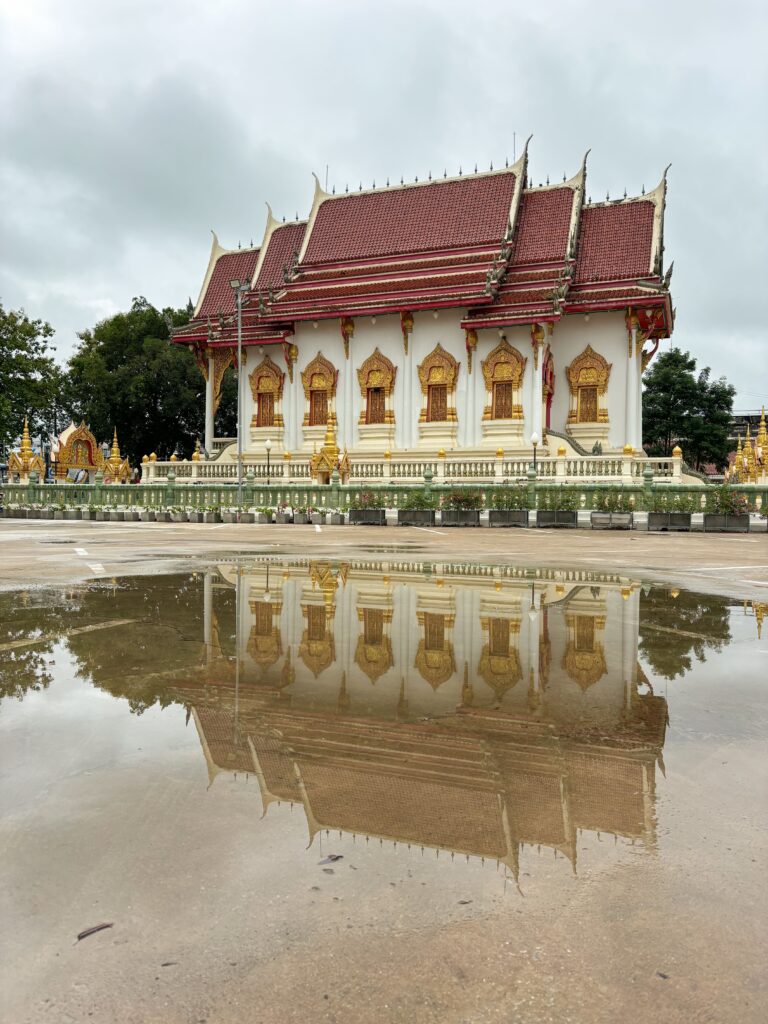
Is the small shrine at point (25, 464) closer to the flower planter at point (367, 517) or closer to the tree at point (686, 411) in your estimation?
the flower planter at point (367, 517)

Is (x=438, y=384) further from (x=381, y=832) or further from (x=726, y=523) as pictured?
(x=381, y=832)

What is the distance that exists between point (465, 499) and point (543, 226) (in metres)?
13.7

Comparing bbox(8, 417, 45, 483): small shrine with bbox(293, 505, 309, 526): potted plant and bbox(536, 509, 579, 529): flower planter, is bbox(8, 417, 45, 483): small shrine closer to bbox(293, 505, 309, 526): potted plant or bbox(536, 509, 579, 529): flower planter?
bbox(293, 505, 309, 526): potted plant

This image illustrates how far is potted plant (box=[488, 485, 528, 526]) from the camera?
68.7 feet

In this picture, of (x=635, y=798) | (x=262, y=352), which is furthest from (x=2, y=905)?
(x=262, y=352)

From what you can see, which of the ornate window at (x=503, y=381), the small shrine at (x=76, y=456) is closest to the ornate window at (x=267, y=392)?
the small shrine at (x=76, y=456)

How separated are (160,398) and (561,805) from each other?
149 feet

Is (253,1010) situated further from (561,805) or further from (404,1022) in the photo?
(561,805)

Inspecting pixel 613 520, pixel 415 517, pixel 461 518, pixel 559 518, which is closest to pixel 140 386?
pixel 415 517

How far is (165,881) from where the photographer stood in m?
1.80

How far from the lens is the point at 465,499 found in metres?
22.0

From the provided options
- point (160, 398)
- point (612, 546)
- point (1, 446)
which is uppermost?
point (160, 398)

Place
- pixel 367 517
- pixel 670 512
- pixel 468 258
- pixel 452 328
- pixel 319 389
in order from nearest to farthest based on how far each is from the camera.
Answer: pixel 670 512, pixel 367 517, pixel 468 258, pixel 452 328, pixel 319 389

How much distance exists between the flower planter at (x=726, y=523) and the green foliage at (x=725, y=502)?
15 cm
